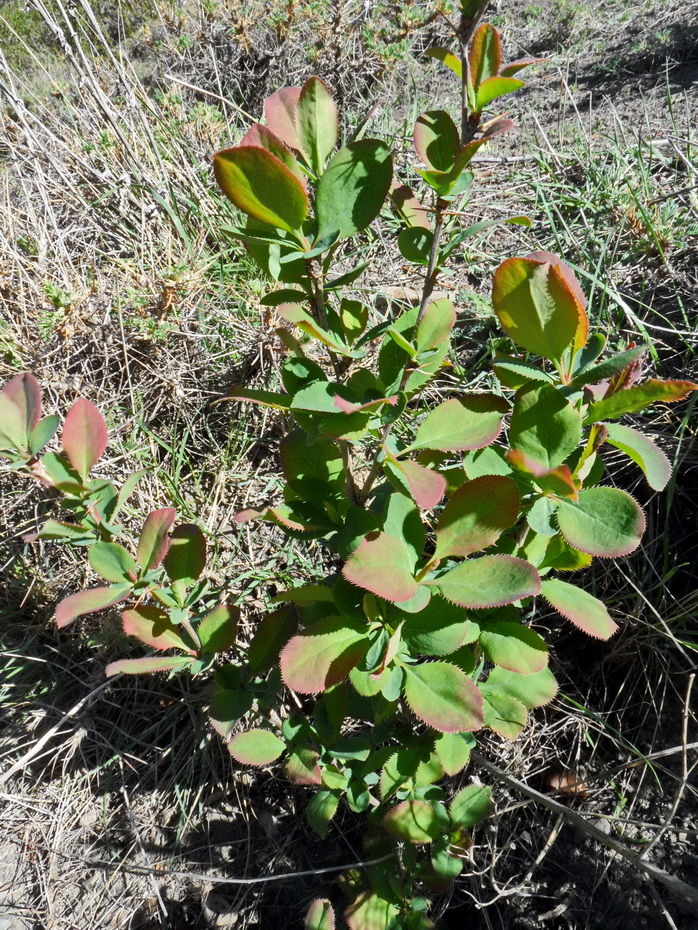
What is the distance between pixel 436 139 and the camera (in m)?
0.84

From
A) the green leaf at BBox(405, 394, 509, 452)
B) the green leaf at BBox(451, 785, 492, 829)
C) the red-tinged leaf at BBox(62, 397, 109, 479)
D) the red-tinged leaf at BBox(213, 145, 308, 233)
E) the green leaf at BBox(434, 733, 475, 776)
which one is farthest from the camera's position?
the green leaf at BBox(451, 785, 492, 829)

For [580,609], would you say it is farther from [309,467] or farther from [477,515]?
[309,467]

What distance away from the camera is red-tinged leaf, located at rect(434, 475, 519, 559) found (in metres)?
0.87

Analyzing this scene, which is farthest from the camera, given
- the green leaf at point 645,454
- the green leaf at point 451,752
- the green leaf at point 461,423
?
the green leaf at point 451,752

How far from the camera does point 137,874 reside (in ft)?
5.55

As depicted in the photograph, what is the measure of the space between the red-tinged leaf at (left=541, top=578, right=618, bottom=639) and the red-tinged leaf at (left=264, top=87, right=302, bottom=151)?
76 cm

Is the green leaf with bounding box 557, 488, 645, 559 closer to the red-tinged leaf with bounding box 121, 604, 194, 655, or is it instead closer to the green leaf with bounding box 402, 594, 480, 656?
the green leaf with bounding box 402, 594, 480, 656

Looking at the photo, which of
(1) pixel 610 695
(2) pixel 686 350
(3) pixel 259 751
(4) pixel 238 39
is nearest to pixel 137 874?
(3) pixel 259 751

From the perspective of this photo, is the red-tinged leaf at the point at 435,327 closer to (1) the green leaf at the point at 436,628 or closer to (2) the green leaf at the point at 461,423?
(2) the green leaf at the point at 461,423

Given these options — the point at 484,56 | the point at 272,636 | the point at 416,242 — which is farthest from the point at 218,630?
the point at 484,56

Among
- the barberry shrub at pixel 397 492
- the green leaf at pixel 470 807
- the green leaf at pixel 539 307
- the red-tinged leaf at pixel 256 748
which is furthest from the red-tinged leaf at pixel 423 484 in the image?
the green leaf at pixel 470 807

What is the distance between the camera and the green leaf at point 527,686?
1192 millimetres

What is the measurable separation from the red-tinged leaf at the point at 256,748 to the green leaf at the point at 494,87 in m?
1.10

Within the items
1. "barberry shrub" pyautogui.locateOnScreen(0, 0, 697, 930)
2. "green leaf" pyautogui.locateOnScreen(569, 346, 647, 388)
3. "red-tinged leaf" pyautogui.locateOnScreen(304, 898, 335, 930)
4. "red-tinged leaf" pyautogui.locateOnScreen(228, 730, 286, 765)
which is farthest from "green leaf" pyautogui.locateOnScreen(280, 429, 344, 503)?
"red-tinged leaf" pyautogui.locateOnScreen(304, 898, 335, 930)
